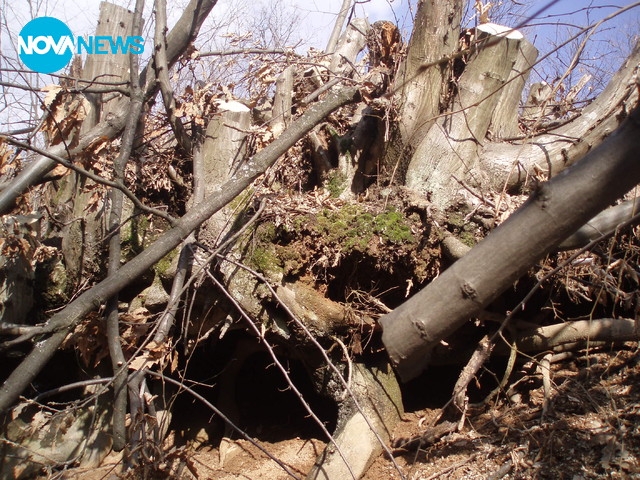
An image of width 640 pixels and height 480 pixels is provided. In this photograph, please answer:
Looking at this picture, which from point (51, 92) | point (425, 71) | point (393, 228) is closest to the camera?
point (51, 92)

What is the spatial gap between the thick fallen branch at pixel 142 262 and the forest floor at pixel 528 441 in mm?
842

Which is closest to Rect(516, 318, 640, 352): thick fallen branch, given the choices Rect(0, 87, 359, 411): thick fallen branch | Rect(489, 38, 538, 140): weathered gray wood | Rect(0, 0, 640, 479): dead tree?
Rect(0, 0, 640, 479): dead tree

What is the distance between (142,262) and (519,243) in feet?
7.64

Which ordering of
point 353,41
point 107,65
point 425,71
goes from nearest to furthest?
point 425,71 < point 107,65 < point 353,41

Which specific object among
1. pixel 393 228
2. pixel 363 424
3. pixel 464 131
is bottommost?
pixel 363 424

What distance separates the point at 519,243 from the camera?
1617mm

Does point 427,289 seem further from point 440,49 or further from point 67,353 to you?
point 67,353

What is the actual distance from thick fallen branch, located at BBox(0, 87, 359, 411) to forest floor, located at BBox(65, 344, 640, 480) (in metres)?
0.84

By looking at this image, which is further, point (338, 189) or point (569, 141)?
point (338, 189)

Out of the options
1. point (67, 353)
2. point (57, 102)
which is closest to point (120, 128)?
point (57, 102)

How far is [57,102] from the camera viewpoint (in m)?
3.40

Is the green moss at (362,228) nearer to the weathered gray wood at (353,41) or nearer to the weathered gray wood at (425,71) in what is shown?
the weathered gray wood at (425,71)

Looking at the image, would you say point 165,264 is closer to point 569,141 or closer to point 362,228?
point 362,228

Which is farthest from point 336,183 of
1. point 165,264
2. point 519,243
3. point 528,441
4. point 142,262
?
point 519,243
